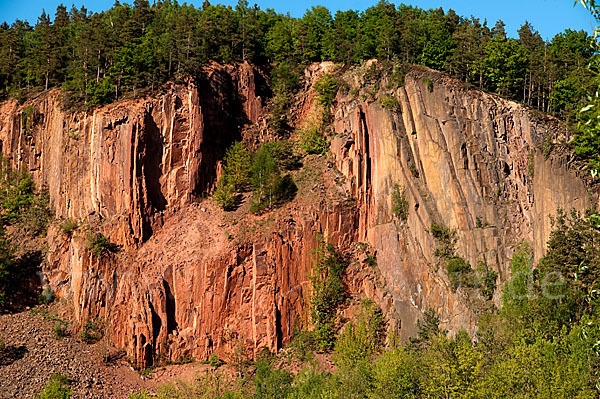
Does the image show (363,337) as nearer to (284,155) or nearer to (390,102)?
(284,155)

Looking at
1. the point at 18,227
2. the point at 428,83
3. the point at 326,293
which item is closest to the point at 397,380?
the point at 326,293

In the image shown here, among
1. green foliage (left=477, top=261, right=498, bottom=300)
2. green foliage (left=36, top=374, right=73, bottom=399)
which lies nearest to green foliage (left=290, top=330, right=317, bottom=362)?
green foliage (left=477, top=261, right=498, bottom=300)

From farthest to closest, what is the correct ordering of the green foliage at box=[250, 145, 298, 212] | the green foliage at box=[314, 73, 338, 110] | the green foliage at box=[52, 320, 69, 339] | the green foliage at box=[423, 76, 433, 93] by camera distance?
1. the green foliage at box=[314, 73, 338, 110]
2. the green foliage at box=[423, 76, 433, 93]
3. the green foliage at box=[250, 145, 298, 212]
4. the green foliage at box=[52, 320, 69, 339]

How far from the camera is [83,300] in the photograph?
161ft

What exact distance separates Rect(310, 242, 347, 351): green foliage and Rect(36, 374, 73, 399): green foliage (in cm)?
1656

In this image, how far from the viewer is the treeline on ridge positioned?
56.1 m

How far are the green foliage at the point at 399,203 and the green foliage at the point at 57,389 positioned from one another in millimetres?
25221

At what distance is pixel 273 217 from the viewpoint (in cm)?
5072

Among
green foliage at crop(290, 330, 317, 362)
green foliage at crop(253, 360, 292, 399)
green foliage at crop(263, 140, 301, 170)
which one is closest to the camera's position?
green foliage at crop(253, 360, 292, 399)

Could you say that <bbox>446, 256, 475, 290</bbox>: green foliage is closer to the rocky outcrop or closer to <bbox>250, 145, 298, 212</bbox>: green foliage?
the rocky outcrop

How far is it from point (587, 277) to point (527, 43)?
31.0m

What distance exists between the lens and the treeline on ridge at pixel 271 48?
56.1 meters

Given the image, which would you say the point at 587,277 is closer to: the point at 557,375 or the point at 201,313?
the point at 557,375

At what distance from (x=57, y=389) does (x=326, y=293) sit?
18833 mm
